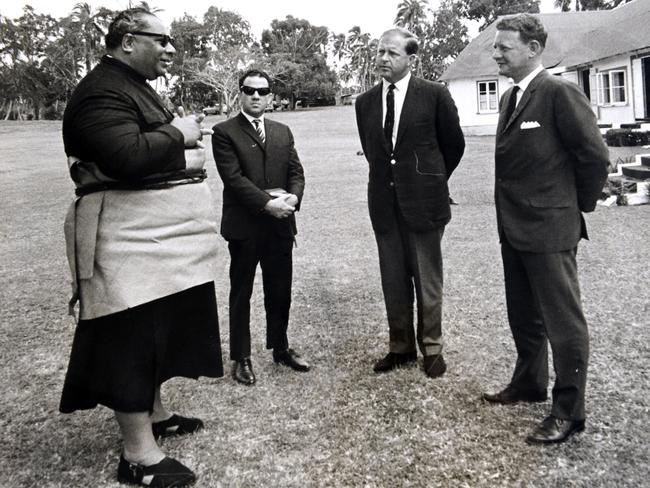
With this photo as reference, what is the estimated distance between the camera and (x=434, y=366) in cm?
438

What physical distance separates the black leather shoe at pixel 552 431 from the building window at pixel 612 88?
837 inches

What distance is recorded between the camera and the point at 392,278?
457cm

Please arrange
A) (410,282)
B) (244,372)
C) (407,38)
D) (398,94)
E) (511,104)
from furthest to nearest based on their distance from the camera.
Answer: (410,282) → (244,372) → (398,94) → (407,38) → (511,104)

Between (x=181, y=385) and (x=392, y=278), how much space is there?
65.7 inches

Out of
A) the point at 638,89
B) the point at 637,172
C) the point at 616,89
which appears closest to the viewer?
the point at 637,172

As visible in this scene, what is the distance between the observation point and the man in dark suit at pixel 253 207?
439cm

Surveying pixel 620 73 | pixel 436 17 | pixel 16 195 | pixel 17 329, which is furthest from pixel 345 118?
pixel 17 329

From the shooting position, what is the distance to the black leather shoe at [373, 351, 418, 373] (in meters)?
4.50

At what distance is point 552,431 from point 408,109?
2.19 m

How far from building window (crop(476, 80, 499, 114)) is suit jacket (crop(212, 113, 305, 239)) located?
28.5 m

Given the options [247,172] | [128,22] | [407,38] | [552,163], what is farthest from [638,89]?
[128,22]

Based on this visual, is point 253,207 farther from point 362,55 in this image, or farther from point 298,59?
point 362,55

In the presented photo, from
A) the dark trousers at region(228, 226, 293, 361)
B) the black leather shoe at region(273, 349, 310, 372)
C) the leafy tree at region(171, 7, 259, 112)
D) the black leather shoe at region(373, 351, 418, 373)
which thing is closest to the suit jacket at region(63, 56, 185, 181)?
the dark trousers at region(228, 226, 293, 361)

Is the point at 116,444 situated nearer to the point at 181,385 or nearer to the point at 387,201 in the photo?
the point at 181,385
